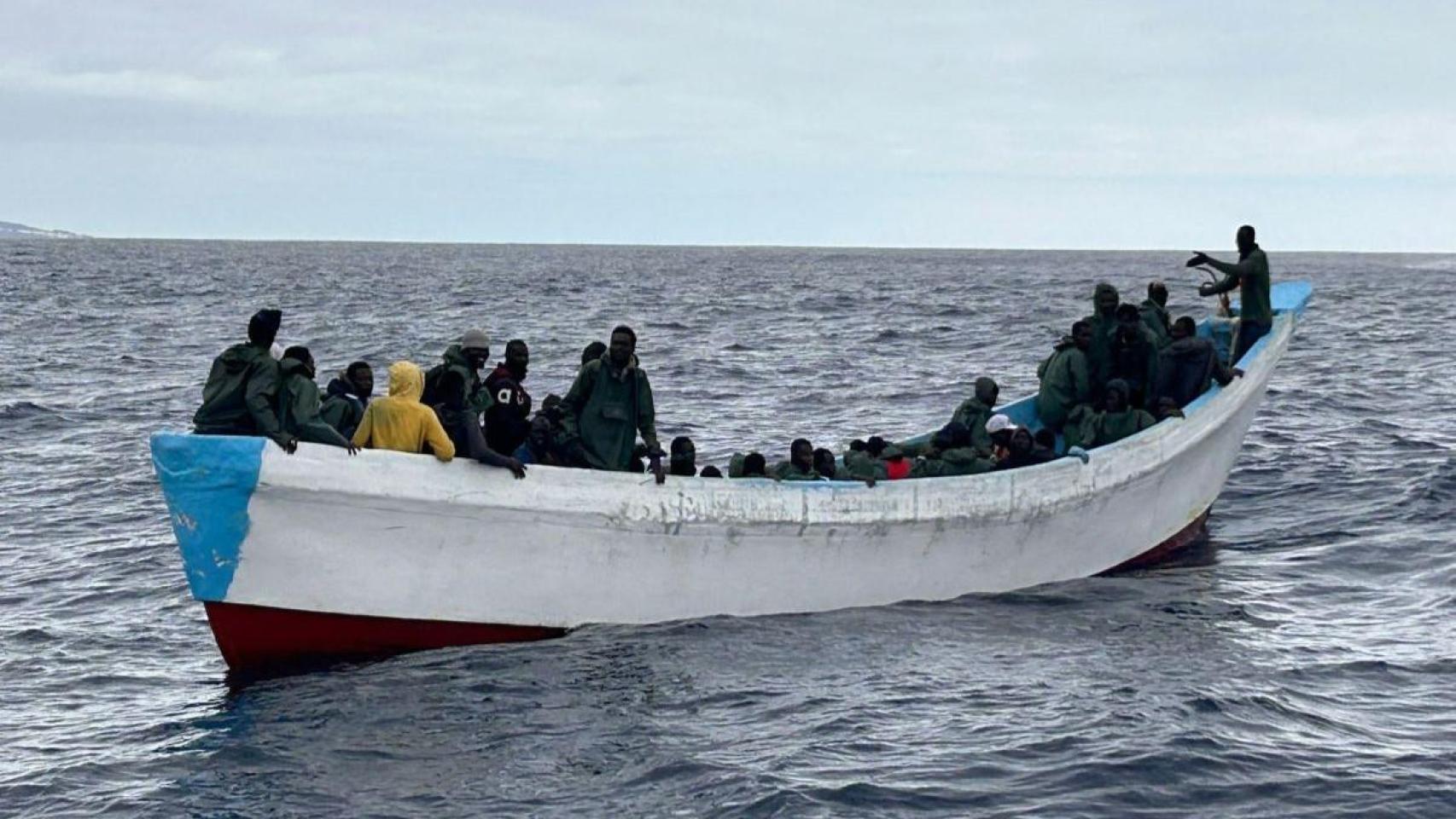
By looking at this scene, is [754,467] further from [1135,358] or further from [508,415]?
[1135,358]

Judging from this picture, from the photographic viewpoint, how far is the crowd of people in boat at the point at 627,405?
1134cm

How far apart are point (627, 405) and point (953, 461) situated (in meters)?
3.00

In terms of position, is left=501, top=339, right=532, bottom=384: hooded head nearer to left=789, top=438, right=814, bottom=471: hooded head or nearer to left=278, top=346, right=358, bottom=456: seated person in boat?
left=278, top=346, right=358, bottom=456: seated person in boat

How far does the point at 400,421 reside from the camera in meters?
11.4

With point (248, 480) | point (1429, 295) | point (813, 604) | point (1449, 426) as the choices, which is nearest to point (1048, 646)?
point (813, 604)

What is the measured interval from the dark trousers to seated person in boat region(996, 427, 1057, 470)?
3.84 meters

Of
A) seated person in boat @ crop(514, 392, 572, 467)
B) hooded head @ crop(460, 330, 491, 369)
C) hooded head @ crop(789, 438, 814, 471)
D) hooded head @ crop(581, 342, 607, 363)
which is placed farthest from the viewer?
hooded head @ crop(581, 342, 607, 363)

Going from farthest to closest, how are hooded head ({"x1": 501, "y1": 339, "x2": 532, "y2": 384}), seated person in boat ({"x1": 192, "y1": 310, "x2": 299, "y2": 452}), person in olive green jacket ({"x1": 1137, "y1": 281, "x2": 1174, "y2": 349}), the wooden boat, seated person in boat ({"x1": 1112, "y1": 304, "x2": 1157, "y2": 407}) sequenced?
1. person in olive green jacket ({"x1": 1137, "y1": 281, "x2": 1174, "y2": 349})
2. seated person in boat ({"x1": 1112, "y1": 304, "x2": 1157, "y2": 407})
3. hooded head ({"x1": 501, "y1": 339, "x2": 532, "y2": 384})
4. seated person in boat ({"x1": 192, "y1": 310, "x2": 299, "y2": 452})
5. the wooden boat

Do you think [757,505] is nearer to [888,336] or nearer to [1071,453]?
[1071,453]

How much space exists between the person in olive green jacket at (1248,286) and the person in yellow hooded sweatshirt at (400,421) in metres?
7.65

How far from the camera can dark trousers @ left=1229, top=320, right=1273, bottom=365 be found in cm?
1709

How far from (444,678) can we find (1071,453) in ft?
17.9

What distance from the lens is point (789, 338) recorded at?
152 feet

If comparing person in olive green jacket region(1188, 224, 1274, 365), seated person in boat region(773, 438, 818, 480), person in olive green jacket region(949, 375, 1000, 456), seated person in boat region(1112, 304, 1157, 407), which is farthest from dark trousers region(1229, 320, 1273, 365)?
seated person in boat region(773, 438, 818, 480)
